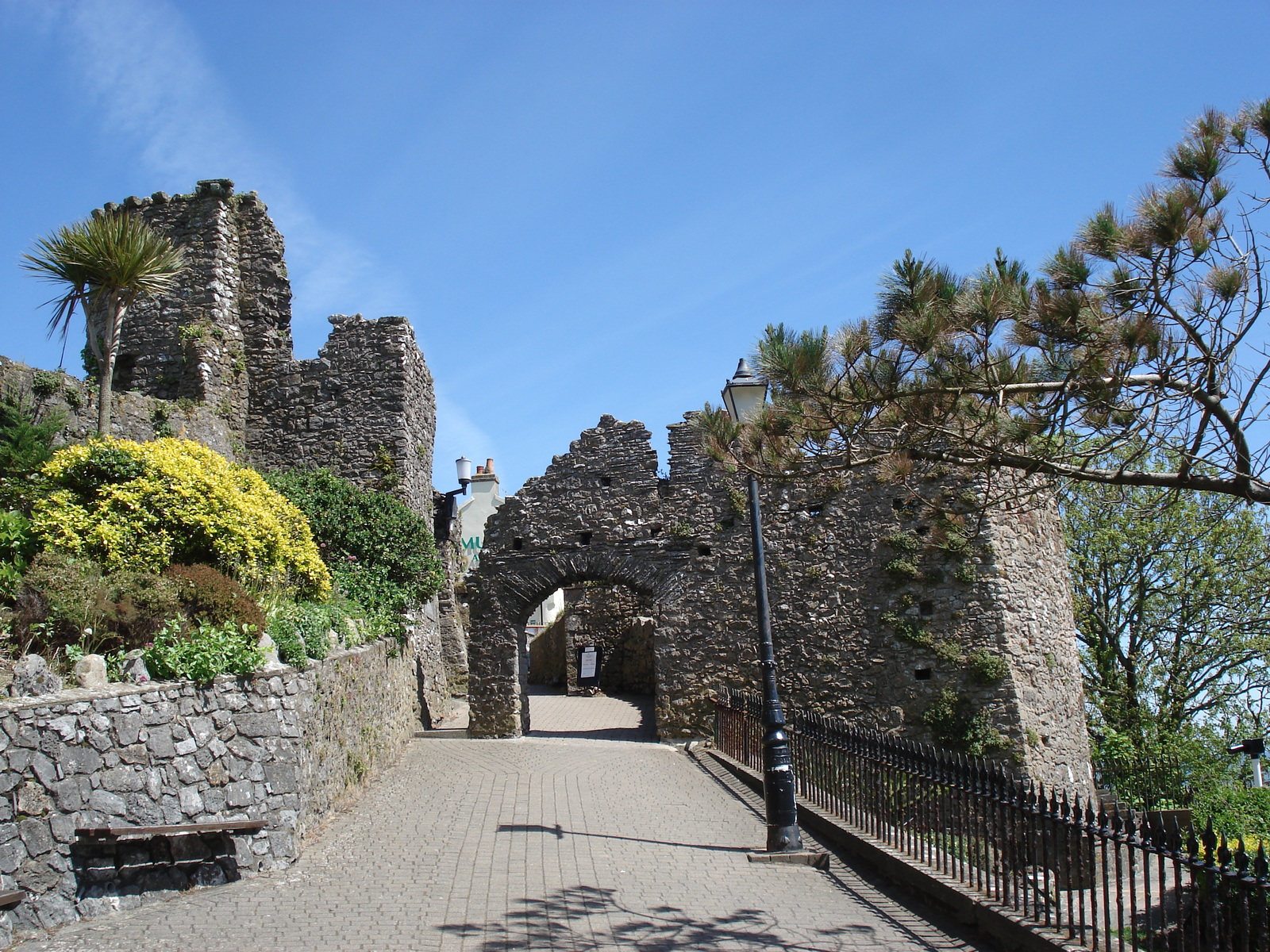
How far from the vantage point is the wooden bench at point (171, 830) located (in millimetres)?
6461

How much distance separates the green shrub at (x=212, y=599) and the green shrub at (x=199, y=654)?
0.18 m

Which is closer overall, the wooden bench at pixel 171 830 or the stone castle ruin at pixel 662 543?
the wooden bench at pixel 171 830

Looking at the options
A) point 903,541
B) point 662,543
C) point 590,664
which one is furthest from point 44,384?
point 590,664

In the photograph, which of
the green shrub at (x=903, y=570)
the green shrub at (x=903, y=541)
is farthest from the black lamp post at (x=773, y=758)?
the green shrub at (x=903, y=541)

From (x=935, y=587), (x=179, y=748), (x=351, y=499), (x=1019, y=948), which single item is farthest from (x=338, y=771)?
(x=935, y=587)

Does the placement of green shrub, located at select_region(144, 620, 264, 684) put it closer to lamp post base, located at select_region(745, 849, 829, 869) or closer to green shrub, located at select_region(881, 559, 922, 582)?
lamp post base, located at select_region(745, 849, 829, 869)

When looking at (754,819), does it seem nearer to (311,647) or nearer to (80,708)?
(311,647)

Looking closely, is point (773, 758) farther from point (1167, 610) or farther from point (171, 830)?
point (1167, 610)

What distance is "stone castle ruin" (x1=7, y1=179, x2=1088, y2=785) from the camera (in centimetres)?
1404

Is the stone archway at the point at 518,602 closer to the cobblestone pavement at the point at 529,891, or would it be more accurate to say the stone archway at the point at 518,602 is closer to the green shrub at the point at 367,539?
the green shrub at the point at 367,539

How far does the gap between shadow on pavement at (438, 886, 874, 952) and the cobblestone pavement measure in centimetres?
2

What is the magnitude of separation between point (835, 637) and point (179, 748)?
9.91m

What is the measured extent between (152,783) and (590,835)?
12.9 feet

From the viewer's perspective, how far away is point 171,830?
678 centimetres
